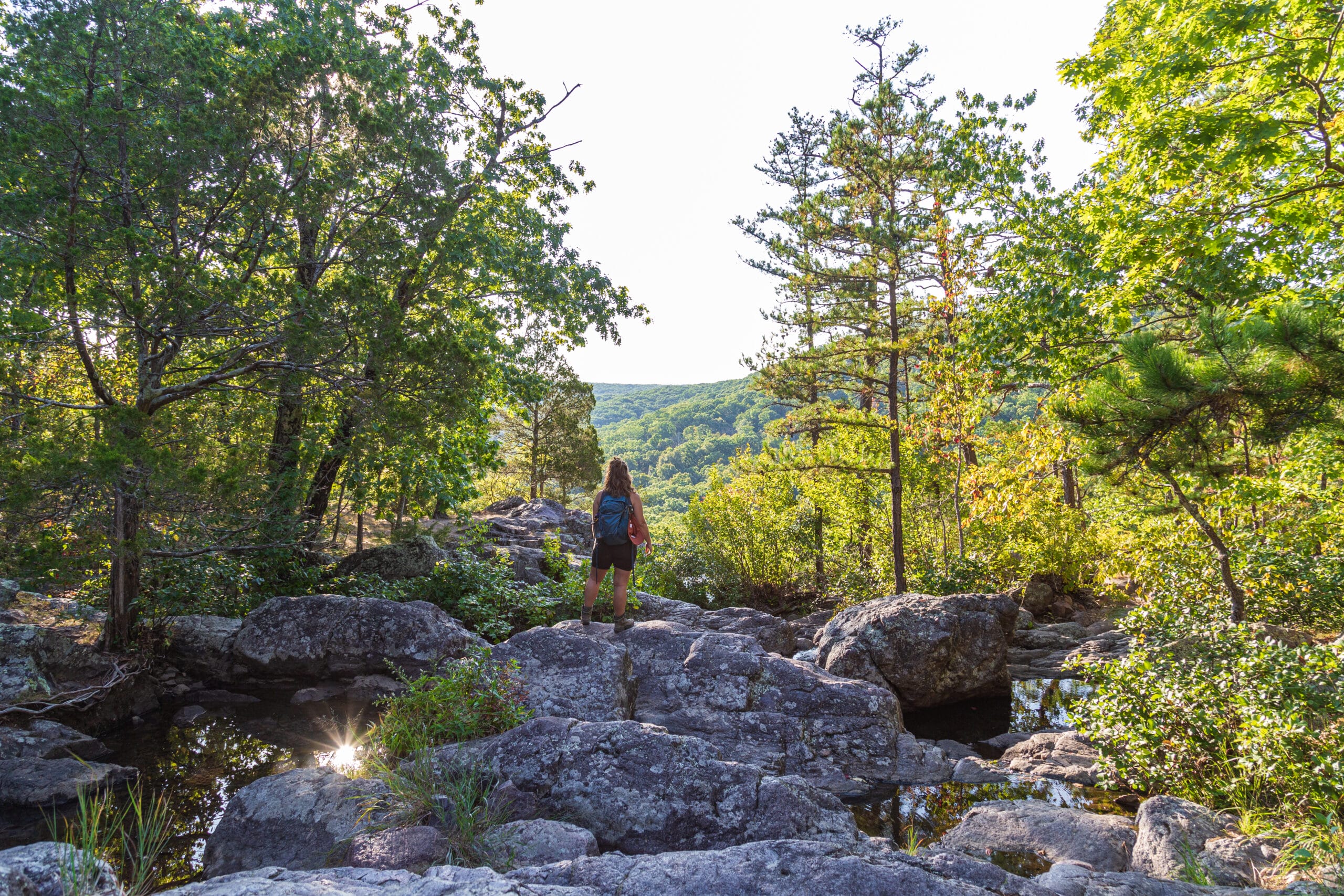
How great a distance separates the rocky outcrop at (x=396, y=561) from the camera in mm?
11133

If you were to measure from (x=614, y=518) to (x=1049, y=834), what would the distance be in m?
4.69

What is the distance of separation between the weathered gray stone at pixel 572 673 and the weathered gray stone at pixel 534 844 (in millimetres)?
1986

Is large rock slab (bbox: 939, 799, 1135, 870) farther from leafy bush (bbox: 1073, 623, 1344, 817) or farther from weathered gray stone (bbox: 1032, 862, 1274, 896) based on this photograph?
weathered gray stone (bbox: 1032, 862, 1274, 896)

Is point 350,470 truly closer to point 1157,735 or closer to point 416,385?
point 416,385

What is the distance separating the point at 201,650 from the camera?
8.48m

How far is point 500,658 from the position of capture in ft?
20.4

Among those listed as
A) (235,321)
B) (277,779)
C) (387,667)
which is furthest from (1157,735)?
(235,321)

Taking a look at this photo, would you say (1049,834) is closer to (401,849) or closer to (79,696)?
(401,849)

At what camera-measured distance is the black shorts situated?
729cm

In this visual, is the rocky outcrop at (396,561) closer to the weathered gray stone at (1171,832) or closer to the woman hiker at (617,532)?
the woman hiker at (617,532)

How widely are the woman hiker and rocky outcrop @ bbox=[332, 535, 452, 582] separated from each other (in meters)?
4.73

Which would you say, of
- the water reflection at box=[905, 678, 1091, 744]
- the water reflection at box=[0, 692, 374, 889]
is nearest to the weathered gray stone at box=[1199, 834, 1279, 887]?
the water reflection at box=[905, 678, 1091, 744]

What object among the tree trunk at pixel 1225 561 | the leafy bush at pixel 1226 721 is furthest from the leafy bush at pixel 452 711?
the tree trunk at pixel 1225 561

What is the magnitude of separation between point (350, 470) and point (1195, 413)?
10.2m
